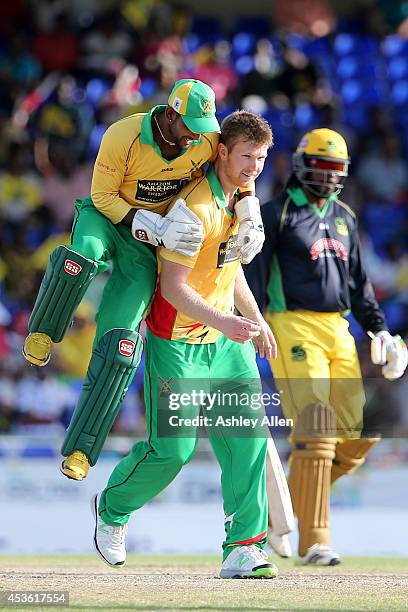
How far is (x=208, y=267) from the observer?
5934 millimetres

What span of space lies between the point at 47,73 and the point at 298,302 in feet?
26.8

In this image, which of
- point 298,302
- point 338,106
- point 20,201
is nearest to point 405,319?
point 338,106

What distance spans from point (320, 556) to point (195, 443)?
1.60m

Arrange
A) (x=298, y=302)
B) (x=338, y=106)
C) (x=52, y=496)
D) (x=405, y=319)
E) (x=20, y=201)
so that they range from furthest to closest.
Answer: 1. (x=338, y=106)
2. (x=20, y=201)
3. (x=405, y=319)
4. (x=52, y=496)
5. (x=298, y=302)

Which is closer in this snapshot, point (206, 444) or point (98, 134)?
point (206, 444)

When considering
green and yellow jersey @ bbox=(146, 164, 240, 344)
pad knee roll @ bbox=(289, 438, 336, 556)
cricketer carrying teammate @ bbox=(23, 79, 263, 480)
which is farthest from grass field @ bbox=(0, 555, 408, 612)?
green and yellow jersey @ bbox=(146, 164, 240, 344)

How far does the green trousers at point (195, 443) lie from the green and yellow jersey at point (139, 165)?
0.72 metres

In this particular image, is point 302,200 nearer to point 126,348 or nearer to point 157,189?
point 157,189

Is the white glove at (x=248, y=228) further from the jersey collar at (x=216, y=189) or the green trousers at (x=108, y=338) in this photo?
the green trousers at (x=108, y=338)

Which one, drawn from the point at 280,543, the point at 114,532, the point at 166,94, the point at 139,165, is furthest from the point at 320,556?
the point at 166,94

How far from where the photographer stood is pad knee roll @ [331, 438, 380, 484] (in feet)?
24.0

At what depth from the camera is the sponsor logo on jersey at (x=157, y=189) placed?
6039 millimetres

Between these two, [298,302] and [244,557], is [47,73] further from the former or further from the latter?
[244,557]

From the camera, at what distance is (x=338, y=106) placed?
14461 millimetres
